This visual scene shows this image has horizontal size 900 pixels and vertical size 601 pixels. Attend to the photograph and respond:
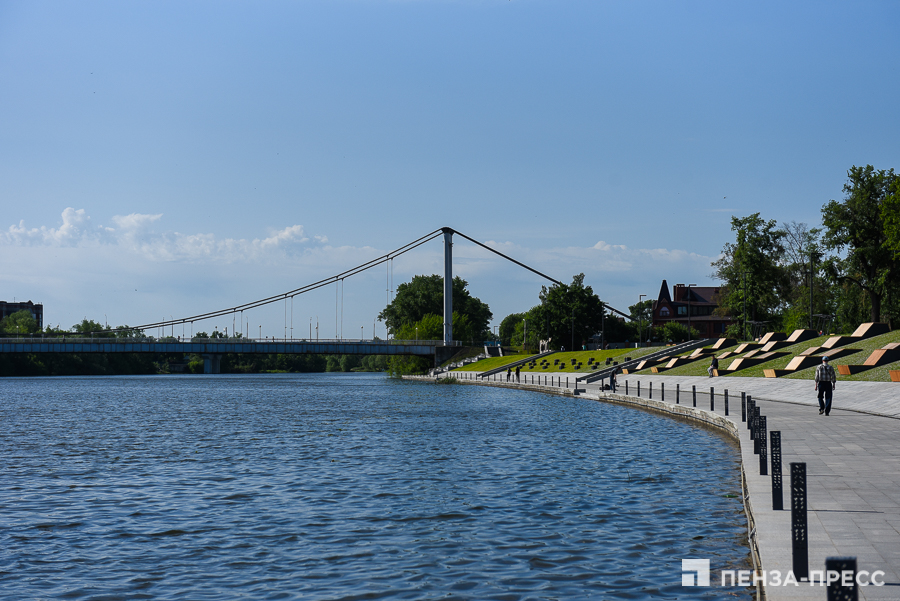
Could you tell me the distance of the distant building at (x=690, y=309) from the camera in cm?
13850

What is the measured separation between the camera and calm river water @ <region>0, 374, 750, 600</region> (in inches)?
379

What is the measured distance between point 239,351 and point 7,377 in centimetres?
3943

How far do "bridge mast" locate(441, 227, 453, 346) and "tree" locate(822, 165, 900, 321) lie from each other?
5261cm

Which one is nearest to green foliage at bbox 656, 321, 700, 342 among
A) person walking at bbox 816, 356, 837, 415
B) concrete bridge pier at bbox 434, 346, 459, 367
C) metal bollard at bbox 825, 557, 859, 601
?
concrete bridge pier at bbox 434, 346, 459, 367

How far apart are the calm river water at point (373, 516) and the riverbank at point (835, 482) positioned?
76 cm

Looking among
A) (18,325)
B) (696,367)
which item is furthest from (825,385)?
(18,325)

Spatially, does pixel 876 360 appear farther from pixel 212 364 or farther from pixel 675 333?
pixel 212 364

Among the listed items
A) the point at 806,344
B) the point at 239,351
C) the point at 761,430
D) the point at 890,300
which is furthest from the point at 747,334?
the point at 761,430

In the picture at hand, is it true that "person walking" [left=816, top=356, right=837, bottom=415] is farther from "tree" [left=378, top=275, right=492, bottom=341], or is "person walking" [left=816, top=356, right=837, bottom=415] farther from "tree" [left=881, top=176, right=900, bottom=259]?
"tree" [left=378, top=275, right=492, bottom=341]

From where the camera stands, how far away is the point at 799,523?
7387 millimetres

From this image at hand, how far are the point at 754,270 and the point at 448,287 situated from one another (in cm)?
4340

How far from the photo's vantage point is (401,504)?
14.4 metres

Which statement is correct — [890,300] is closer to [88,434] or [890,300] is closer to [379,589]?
[88,434]

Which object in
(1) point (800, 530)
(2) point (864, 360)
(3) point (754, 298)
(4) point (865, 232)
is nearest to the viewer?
(1) point (800, 530)
